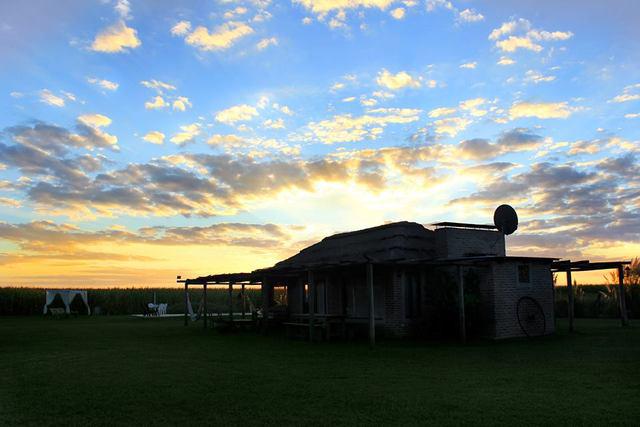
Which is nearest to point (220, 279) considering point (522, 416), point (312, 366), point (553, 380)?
point (312, 366)

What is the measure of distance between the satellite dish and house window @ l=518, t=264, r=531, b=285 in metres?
3.11

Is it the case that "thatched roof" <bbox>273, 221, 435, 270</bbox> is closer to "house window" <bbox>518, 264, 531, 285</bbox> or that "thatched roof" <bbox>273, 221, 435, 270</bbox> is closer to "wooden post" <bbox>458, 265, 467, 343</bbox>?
"wooden post" <bbox>458, 265, 467, 343</bbox>

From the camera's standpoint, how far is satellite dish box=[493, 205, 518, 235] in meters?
23.1

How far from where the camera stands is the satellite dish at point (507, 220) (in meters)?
23.1

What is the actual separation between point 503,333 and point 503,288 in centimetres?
150

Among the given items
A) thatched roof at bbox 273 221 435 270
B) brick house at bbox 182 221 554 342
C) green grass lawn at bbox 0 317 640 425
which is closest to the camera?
green grass lawn at bbox 0 317 640 425

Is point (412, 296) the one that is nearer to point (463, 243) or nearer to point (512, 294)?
point (463, 243)

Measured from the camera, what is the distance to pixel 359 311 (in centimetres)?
2139

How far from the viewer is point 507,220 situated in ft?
75.9

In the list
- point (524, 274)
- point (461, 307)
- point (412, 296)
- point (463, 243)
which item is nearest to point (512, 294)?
point (524, 274)

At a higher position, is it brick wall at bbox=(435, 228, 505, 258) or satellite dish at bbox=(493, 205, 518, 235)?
satellite dish at bbox=(493, 205, 518, 235)

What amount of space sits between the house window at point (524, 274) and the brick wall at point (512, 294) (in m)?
0.11

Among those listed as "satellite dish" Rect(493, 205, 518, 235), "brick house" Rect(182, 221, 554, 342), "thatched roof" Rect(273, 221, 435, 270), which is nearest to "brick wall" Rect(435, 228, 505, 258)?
"brick house" Rect(182, 221, 554, 342)

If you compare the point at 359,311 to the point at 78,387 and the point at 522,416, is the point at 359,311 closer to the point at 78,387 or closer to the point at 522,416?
the point at 78,387
